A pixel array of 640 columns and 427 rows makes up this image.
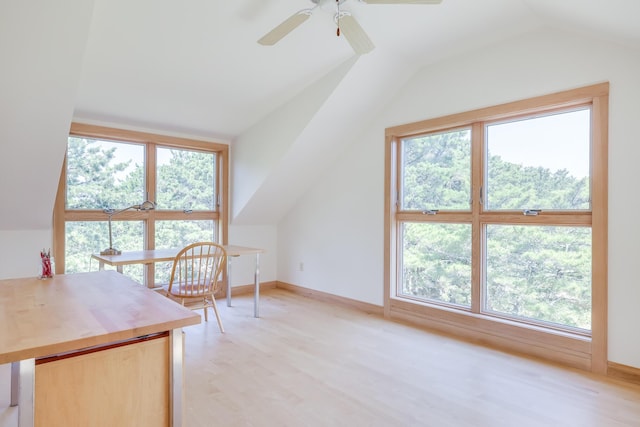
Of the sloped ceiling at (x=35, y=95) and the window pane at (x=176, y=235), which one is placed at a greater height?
the sloped ceiling at (x=35, y=95)

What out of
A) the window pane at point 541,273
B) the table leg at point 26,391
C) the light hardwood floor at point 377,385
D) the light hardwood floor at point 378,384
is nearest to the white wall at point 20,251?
the light hardwood floor at point 377,385

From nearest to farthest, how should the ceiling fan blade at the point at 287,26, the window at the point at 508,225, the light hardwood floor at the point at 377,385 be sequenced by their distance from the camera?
the light hardwood floor at the point at 377,385 → the ceiling fan blade at the point at 287,26 → the window at the point at 508,225

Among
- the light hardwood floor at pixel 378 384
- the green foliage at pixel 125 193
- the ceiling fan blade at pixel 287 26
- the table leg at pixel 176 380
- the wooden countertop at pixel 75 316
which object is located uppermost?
the ceiling fan blade at pixel 287 26

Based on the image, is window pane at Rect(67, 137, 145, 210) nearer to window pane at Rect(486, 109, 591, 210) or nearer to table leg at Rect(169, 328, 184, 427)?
table leg at Rect(169, 328, 184, 427)

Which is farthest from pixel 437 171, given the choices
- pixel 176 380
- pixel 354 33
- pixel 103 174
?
pixel 103 174

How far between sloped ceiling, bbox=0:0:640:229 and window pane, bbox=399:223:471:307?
1355 mm

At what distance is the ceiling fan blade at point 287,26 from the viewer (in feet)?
6.68

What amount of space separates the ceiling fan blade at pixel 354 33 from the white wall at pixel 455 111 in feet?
4.10

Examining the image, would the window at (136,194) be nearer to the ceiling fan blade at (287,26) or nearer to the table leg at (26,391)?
the ceiling fan blade at (287,26)

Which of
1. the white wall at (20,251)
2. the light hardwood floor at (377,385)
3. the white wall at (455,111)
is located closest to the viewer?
the light hardwood floor at (377,385)

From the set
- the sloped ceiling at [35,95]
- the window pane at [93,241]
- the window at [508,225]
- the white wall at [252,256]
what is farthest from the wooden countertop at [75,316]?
the white wall at [252,256]

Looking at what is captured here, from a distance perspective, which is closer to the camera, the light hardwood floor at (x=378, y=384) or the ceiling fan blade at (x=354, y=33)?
the light hardwood floor at (x=378, y=384)

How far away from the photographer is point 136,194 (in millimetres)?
3988

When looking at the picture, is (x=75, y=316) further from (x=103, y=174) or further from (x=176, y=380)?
(x=103, y=174)
